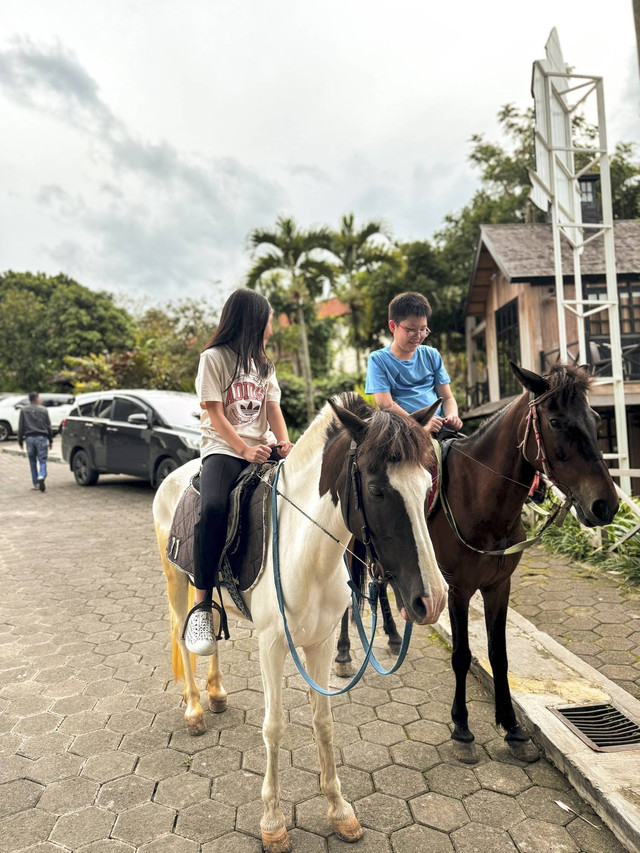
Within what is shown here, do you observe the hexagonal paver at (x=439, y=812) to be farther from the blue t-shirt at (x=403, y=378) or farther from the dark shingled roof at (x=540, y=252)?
the dark shingled roof at (x=540, y=252)

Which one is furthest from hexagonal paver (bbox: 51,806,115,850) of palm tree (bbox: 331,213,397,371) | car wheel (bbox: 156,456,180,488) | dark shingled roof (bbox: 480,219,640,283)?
palm tree (bbox: 331,213,397,371)

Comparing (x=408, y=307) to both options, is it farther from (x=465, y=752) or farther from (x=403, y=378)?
(x=465, y=752)

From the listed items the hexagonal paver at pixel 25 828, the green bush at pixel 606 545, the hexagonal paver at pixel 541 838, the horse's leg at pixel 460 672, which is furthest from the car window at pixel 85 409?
the hexagonal paver at pixel 541 838

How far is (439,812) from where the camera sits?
8.41 feet

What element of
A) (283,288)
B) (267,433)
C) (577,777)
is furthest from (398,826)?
(283,288)

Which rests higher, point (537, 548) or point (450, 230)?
point (450, 230)

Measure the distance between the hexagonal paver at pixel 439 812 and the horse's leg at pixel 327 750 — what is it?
1.05 ft

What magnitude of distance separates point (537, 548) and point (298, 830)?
5.88m

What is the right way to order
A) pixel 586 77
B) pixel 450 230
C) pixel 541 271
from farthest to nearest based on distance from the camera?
1. pixel 450 230
2. pixel 541 271
3. pixel 586 77

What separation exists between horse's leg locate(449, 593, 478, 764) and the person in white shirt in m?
1.32

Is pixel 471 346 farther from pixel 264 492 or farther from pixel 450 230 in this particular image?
pixel 264 492

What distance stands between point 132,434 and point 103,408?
4.95 ft

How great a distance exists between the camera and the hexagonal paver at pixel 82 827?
2395 millimetres

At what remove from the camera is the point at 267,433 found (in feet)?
9.98
